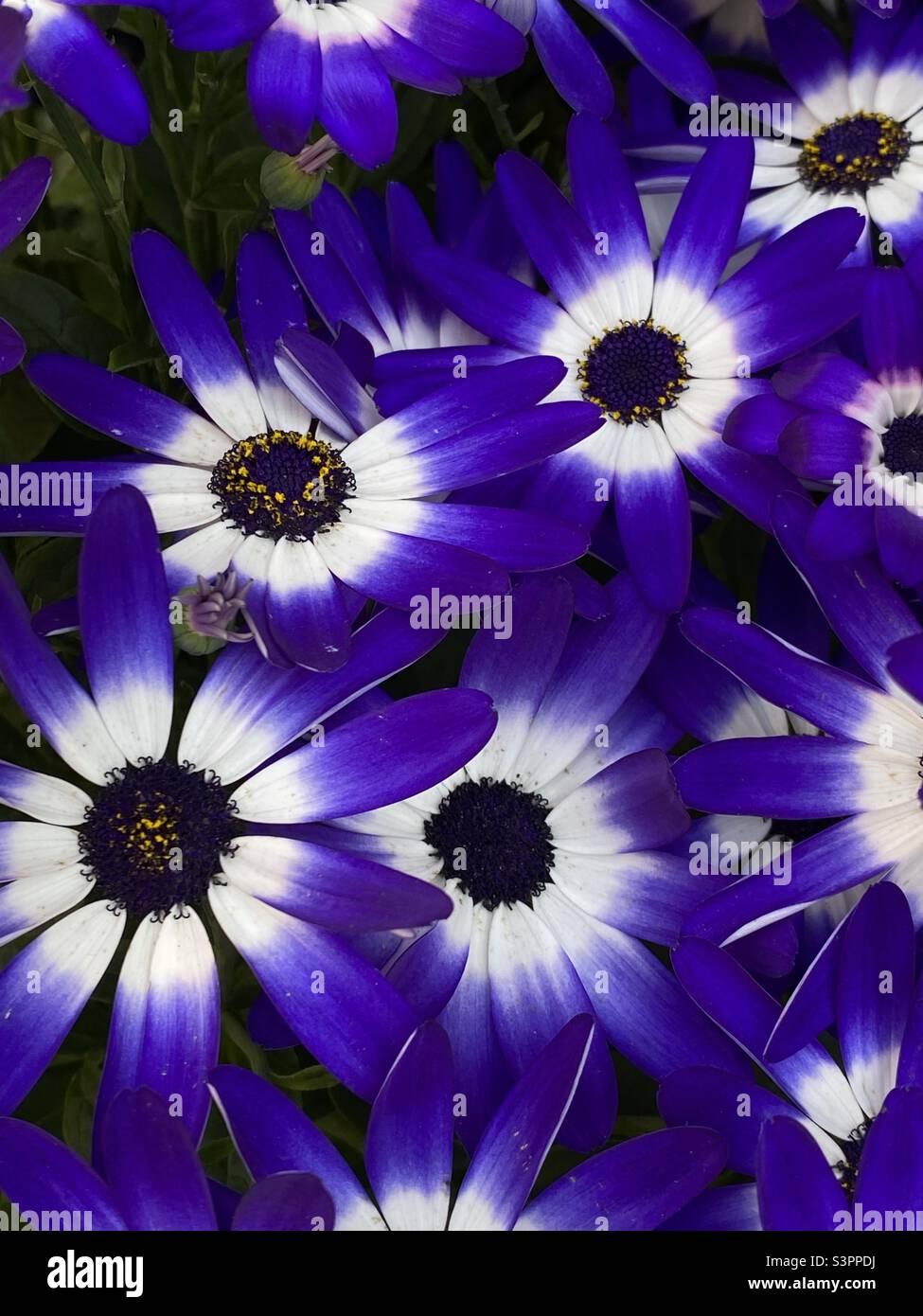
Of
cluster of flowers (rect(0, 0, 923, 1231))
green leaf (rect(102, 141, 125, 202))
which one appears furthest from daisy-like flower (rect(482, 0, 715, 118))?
green leaf (rect(102, 141, 125, 202))

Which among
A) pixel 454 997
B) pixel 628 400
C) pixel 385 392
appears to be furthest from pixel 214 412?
pixel 454 997

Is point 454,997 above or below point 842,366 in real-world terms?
below

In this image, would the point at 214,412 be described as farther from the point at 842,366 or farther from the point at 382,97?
the point at 842,366

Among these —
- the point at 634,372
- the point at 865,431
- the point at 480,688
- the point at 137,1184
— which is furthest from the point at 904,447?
the point at 137,1184

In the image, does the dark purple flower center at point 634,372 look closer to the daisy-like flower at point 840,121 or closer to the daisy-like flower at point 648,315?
the daisy-like flower at point 648,315

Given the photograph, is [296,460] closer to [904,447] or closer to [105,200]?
[105,200]

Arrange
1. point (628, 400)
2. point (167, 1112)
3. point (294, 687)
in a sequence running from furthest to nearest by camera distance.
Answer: point (628, 400)
point (294, 687)
point (167, 1112)

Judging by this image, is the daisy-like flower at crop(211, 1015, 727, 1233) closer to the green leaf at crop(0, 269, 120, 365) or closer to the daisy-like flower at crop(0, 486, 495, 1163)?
the daisy-like flower at crop(0, 486, 495, 1163)
